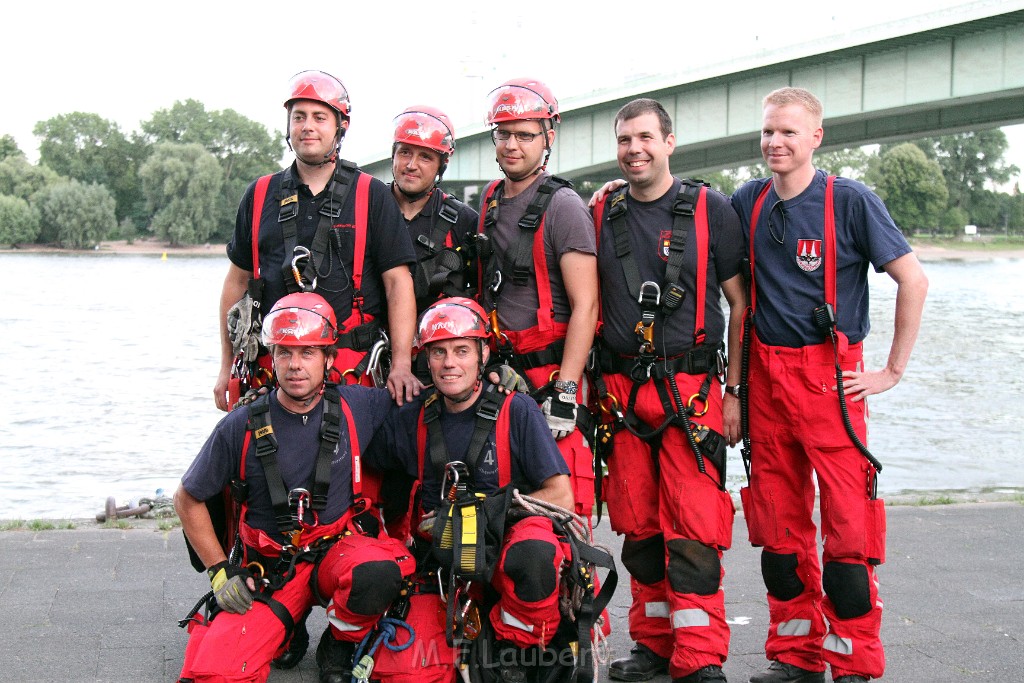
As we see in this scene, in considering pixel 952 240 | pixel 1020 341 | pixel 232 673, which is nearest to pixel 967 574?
pixel 232 673

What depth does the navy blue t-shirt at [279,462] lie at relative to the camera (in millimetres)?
4426

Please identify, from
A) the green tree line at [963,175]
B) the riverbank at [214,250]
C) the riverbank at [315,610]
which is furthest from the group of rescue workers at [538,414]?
the green tree line at [963,175]

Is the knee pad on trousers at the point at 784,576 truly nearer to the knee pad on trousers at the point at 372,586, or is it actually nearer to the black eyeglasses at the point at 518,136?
the knee pad on trousers at the point at 372,586

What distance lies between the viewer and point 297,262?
189 inches

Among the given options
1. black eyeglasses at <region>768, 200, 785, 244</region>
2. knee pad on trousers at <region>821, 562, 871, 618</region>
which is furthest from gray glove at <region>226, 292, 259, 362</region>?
knee pad on trousers at <region>821, 562, 871, 618</region>

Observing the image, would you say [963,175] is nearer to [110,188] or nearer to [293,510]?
[110,188]

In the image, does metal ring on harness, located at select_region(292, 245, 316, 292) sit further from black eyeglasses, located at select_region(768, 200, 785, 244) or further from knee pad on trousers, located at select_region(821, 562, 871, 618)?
knee pad on trousers, located at select_region(821, 562, 871, 618)

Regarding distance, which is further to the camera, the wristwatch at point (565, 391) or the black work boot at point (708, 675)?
the wristwatch at point (565, 391)

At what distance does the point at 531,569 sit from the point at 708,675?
38.5 inches

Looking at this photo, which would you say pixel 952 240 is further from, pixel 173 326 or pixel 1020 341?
pixel 173 326

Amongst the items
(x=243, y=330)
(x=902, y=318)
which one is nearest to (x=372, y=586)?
(x=243, y=330)

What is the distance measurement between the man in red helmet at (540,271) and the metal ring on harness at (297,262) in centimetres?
79

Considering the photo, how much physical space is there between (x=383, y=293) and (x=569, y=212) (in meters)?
1.00

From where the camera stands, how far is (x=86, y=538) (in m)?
6.38
